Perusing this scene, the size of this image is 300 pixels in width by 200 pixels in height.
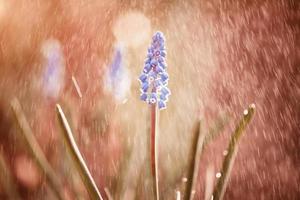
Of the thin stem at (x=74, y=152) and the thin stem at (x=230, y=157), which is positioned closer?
the thin stem at (x=74, y=152)

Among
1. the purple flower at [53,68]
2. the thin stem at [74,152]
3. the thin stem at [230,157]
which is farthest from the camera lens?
the purple flower at [53,68]

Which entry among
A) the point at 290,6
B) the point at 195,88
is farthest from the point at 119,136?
the point at 290,6

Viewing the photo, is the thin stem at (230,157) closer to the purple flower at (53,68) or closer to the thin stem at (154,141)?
the thin stem at (154,141)

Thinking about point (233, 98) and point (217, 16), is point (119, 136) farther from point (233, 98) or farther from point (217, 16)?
point (217, 16)

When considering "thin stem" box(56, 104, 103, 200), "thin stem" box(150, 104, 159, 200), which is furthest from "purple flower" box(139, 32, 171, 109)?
"thin stem" box(56, 104, 103, 200)

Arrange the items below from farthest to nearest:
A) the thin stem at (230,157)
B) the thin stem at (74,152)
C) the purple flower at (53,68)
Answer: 1. the purple flower at (53,68)
2. the thin stem at (230,157)
3. the thin stem at (74,152)

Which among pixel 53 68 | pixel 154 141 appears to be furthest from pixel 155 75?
pixel 53 68

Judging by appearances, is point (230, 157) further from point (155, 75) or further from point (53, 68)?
point (53, 68)

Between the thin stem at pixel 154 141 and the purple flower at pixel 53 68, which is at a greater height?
the purple flower at pixel 53 68

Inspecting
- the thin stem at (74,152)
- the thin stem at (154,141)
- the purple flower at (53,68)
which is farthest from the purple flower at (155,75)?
the purple flower at (53,68)
